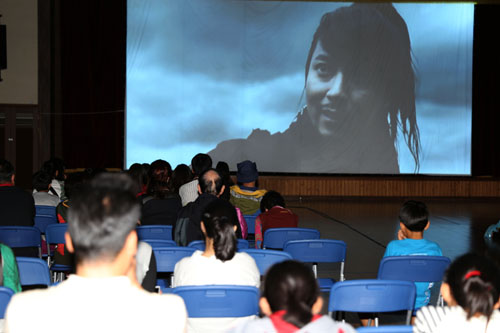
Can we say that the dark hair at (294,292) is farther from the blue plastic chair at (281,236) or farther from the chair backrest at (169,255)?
the blue plastic chair at (281,236)

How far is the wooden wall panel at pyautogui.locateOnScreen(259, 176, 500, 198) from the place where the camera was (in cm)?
1339

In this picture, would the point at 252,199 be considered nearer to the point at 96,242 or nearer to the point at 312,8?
the point at 96,242

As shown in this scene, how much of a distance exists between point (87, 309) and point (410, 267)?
2347mm

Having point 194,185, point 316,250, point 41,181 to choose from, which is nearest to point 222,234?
point 316,250

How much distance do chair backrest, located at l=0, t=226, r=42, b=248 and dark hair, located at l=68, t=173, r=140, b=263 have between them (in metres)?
2.94

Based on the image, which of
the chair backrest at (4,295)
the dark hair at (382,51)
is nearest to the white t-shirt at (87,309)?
the chair backrest at (4,295)

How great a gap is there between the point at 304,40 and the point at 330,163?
10.4 feet

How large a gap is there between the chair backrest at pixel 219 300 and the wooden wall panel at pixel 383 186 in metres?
10.8

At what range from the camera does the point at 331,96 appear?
13.4 metres

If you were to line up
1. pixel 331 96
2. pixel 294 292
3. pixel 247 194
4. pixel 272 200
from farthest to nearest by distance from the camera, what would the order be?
pixel 331 96 < pixel 247 194 < pixel 272 200 < pixel 294 292

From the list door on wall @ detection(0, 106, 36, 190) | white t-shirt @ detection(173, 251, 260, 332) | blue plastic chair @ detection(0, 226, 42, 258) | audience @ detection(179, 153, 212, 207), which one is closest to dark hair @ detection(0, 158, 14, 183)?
blue plastic chair @ detection(0, 226, 42, 258)

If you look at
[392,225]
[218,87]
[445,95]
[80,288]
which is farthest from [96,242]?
[445,95]

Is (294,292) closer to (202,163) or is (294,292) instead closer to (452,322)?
(452,322)

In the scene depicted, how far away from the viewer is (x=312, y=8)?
13156mm
